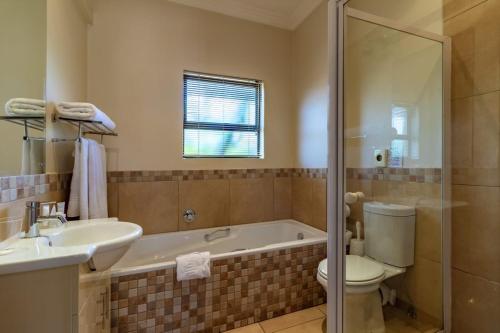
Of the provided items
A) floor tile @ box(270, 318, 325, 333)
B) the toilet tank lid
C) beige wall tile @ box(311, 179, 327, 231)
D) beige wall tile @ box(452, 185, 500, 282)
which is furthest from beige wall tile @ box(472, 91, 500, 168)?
floor tile @ box(270, 318, 325, 333)

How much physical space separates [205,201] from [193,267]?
37.3 inches

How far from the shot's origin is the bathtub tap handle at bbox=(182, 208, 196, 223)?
2.44m

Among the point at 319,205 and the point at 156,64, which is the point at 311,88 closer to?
the point at 319,205

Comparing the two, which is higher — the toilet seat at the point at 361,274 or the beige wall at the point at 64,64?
the beige wall at the point at 64,64

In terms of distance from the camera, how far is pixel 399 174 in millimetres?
1642

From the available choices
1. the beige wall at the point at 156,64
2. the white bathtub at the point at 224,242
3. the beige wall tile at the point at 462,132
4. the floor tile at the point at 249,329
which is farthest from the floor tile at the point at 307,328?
the beige wall at the point at 156,64

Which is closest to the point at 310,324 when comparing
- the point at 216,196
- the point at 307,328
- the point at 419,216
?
the point at 307,328

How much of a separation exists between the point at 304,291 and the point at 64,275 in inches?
70.2

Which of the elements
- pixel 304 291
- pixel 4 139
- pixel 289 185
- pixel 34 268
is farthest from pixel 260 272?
pixel 4 139

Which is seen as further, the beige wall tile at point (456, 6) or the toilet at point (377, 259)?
the toilet at point (377, 259)

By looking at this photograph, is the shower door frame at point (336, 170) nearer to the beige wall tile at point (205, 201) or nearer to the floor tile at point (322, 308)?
the floor tile at point (322, 308)

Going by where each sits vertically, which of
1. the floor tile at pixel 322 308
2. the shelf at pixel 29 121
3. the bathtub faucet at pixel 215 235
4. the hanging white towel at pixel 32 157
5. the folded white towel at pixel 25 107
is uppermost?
the folded white towel at pixel 25 107

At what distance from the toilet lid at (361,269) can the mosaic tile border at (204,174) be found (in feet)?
3.18

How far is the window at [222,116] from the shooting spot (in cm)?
253
